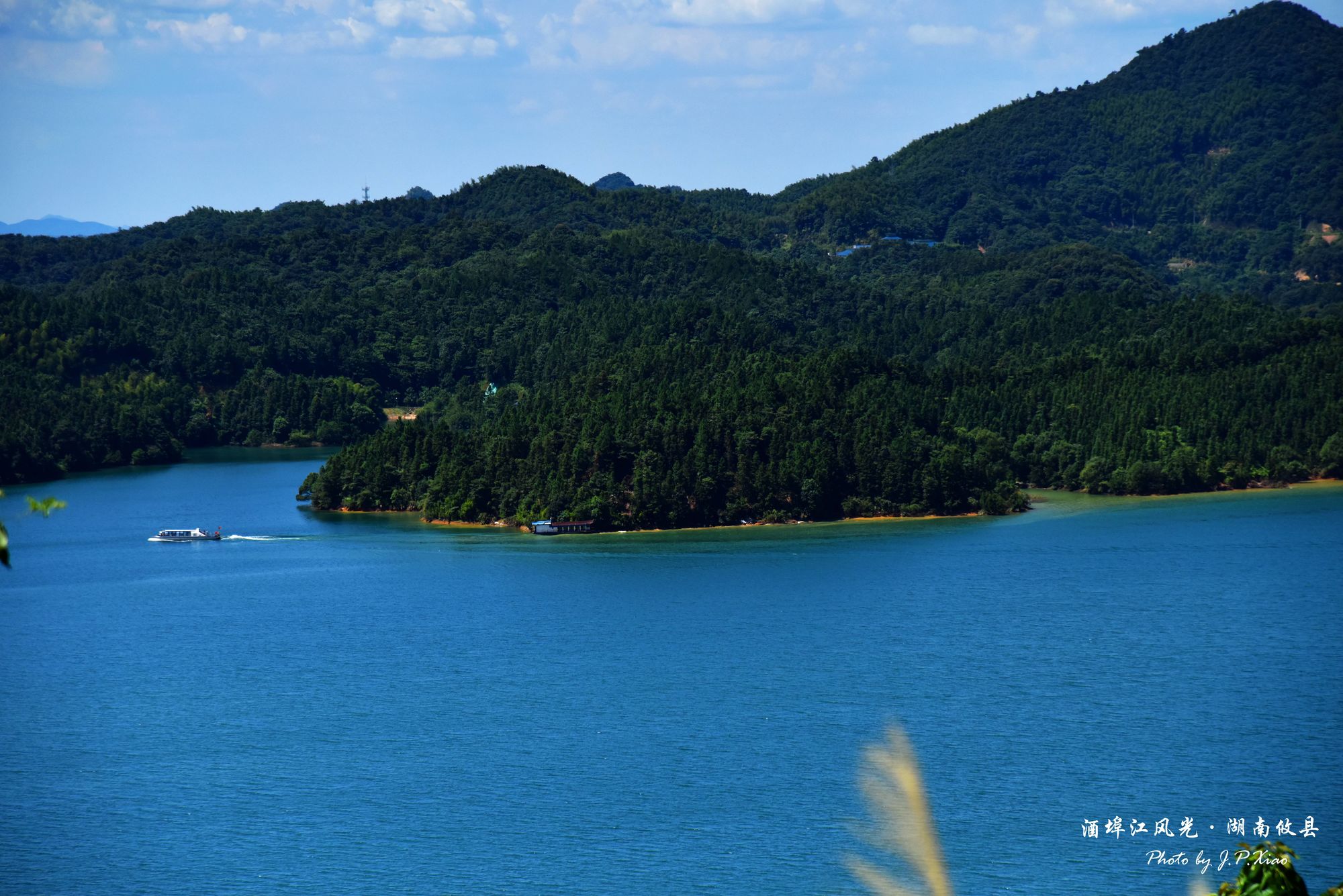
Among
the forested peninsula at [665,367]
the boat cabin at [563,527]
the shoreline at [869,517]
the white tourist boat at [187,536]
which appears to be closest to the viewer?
the boat cabin at [563,527]

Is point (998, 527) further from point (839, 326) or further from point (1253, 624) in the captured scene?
point (839, 326)

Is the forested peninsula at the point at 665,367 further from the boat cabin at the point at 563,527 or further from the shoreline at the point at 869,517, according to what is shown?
the boat cabin at the point at 563,527

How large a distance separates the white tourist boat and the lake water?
293 cm

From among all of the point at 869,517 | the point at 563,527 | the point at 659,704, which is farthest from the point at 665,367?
the point at 659,704

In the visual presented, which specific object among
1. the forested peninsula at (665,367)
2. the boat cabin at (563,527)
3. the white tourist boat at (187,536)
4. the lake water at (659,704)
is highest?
the forested peninsula at (665,367)

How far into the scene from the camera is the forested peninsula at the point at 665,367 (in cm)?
7144

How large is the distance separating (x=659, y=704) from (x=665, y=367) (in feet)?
179

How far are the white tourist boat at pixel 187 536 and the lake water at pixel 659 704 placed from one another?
2927 millimetres

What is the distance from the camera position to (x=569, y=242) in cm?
16525

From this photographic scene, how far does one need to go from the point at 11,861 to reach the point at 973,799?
18.7 metres

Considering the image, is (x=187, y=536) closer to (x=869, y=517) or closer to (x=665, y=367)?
(x=869, y=517)

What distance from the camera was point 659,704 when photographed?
39.2 m

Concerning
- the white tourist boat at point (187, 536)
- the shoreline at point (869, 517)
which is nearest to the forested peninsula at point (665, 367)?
the shoreline at point (869, 517)

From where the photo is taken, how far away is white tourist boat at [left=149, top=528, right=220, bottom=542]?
70312 millimetres
